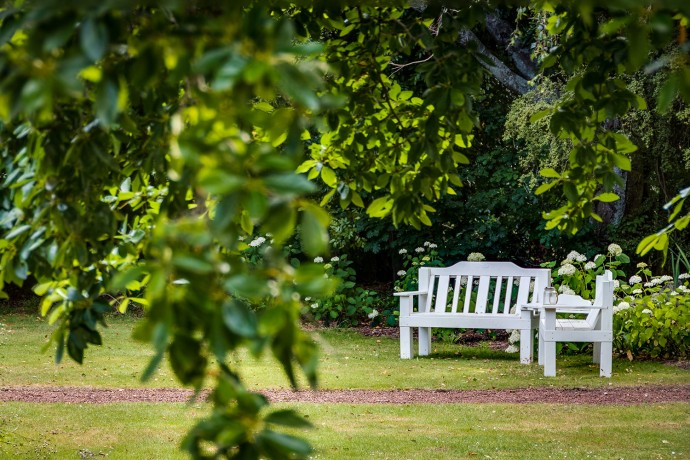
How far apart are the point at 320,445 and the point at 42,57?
4.16m

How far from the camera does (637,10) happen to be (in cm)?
139

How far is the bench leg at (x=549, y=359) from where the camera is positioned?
23.1ft

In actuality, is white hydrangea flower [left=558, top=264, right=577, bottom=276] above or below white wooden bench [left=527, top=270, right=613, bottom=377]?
above

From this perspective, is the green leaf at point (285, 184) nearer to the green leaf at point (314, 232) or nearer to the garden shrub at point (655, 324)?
the green leaf at point (314, 232)

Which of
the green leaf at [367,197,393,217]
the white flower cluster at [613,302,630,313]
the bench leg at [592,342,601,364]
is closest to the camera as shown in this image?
the green leaf at [367,197,393,217]

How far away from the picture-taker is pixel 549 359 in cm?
704

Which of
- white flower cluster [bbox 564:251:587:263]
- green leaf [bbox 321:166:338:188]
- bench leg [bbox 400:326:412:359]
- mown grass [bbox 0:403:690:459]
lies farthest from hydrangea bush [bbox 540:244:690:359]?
green leaf [bbox 321:166:338:188]

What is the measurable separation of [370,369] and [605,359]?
2.04 meters

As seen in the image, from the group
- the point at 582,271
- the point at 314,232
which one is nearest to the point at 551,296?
the point at 582,271

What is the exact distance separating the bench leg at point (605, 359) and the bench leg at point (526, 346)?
33.9 inches

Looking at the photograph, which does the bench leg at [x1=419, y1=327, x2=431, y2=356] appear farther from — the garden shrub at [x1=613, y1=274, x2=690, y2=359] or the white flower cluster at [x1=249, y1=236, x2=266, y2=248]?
the white flower cluster at [x1=249, y1=236, x2=266, y2=248]

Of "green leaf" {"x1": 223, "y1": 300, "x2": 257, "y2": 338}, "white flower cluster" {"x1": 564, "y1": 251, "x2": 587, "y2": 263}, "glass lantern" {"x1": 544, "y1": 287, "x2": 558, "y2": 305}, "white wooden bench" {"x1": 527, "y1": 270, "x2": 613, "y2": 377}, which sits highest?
"white flower cluster" {"x1": 564, "y1": 251, "x2": 587, "y2": 263}

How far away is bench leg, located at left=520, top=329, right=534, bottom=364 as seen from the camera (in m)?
7.81

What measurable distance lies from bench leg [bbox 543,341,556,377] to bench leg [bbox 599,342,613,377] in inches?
15.6
